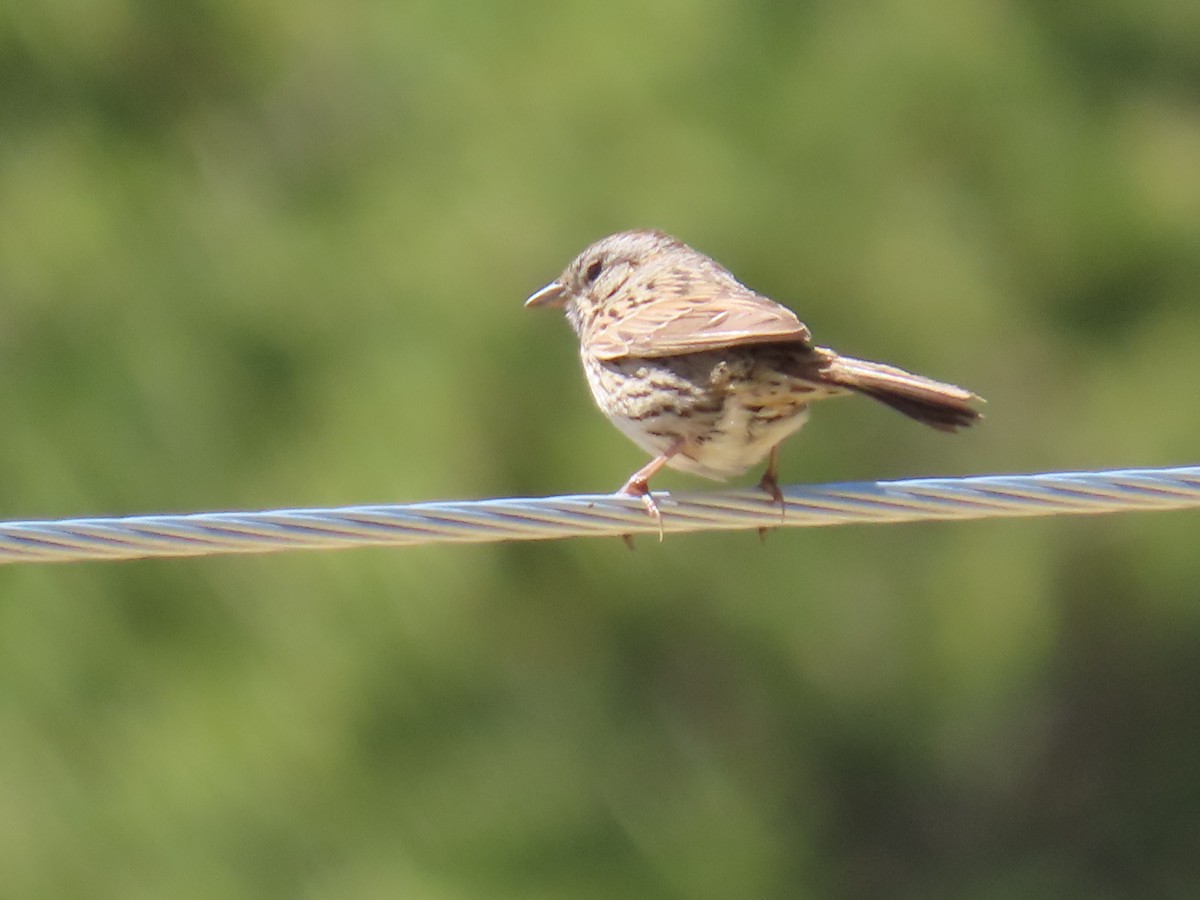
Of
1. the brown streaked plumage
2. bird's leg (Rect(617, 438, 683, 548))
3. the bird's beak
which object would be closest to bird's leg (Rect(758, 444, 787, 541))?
the brown streaked plumage

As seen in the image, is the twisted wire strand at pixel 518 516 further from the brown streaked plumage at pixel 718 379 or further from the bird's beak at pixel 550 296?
the bird's beak at pixel 550 296

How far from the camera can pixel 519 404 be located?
649 cm

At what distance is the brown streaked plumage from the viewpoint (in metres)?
4.58

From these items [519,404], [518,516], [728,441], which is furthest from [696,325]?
[519,404]

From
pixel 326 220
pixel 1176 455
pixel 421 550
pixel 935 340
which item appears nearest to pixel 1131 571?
pixel 1176 455

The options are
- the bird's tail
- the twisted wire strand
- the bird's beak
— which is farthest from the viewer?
the bird's beak

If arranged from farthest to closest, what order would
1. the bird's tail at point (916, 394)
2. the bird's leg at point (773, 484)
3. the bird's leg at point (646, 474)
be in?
the bird's leg at point (646, 474) → the bird's tail at point (916, 394) → the bird's leg at point (773, 484)

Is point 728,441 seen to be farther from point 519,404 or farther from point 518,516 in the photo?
point 519,404

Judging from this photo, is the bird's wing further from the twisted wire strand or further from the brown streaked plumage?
the twisted wire strand

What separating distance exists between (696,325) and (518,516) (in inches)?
52.5

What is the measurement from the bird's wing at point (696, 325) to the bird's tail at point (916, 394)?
0.53ft

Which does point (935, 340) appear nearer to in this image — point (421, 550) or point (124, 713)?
point (421, 550)

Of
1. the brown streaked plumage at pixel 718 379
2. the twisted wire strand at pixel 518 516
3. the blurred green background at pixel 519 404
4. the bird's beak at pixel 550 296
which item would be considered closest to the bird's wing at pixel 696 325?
the brown streaked plumage at pixel 718 379

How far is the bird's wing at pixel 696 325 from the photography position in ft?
15.1
